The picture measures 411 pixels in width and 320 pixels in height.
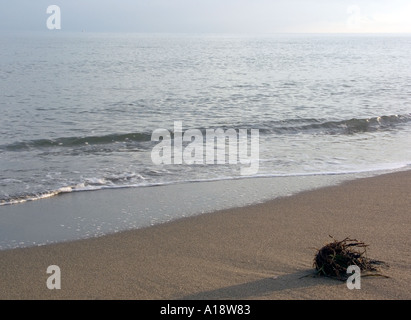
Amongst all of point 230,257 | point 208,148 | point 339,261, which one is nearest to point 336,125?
point 208,148

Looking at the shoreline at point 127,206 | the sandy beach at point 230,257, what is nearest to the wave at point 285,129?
the shoreline at point 127,206

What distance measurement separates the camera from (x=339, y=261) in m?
4.51

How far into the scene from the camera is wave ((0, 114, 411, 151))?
11.6 meters

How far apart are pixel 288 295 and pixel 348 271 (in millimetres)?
673

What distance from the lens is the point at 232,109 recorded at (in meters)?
17.1

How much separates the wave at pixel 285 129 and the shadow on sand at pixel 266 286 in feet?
26.4

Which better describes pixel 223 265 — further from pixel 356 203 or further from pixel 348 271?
pixel 356 203

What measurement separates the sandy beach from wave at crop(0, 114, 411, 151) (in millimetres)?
6050

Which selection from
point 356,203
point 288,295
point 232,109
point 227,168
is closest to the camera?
point 288,295

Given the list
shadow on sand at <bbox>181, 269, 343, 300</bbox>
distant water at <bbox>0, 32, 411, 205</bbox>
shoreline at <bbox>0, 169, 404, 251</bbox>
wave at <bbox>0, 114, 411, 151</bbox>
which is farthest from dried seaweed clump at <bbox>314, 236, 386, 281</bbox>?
wave at <bbox>0, 114, 411, 151</bbox>

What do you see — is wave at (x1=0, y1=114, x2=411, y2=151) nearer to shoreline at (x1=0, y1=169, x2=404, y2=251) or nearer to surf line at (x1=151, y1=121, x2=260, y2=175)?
surf line at (x1=151, y1=121, x2=260, y2=175)

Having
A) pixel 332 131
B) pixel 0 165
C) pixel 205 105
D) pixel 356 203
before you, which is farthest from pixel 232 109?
pixel 356 203

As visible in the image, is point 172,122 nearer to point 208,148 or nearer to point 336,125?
point 208,148
